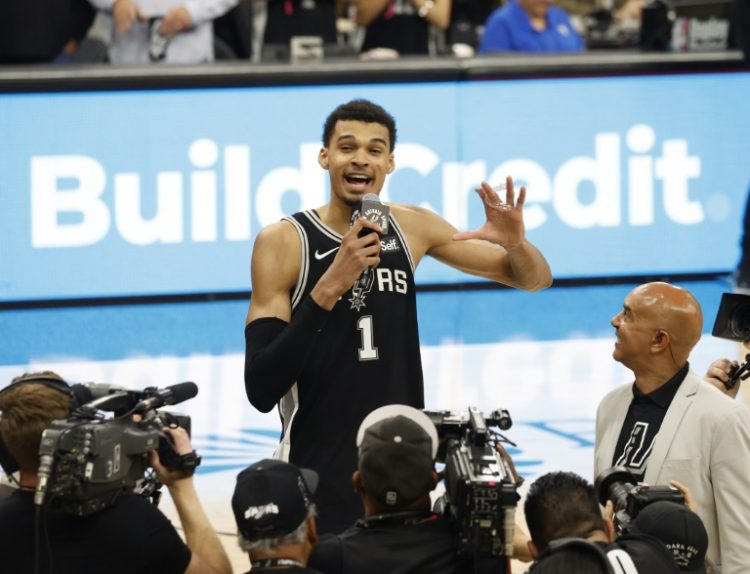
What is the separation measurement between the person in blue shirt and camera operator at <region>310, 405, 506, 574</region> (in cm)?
911

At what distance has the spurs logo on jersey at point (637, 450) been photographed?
4.54 meters

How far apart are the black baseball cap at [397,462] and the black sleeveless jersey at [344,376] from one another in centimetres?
86

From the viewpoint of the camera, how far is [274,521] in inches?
133

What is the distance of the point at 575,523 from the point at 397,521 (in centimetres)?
48

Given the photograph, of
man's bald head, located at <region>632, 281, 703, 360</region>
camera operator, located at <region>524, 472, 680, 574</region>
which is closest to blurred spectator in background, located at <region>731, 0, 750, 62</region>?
man's bald head, located at <region>632, 281, 703, 360</region>

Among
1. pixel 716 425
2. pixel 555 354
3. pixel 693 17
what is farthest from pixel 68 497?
pixel 693 17

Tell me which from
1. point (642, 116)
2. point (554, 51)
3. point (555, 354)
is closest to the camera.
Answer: point (555, 354)

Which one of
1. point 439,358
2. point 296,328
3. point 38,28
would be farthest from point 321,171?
point 296,328

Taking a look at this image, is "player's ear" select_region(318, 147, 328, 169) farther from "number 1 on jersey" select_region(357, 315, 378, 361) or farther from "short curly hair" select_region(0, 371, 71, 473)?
"short curly hair" select_region(0, 371, 71, 473)

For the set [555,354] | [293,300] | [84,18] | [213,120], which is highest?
[84,18]

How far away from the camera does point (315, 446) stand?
14.9 feet

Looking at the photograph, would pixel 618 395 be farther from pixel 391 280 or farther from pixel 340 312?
pixel 340 312

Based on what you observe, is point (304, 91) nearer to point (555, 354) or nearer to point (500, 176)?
point (500, 176)

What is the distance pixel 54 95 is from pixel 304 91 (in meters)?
2.05
